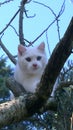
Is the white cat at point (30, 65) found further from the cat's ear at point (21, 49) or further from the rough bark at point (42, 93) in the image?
the rough bark at point (42, 93)

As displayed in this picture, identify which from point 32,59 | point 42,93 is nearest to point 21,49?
point 32,59

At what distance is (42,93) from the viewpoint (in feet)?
6.02

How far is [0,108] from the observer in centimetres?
189

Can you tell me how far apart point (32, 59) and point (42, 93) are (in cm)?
87

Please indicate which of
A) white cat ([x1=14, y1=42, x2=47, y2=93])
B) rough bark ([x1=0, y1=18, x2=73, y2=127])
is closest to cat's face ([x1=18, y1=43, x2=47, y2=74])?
white cat ([x1=14, y1=42, x2=47, y2=93])

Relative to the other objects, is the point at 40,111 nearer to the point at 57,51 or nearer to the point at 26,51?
the point at 57,51

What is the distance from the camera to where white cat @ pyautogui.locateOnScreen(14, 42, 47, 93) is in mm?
2615

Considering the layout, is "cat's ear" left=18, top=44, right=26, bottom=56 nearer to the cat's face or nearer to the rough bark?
the cat's face

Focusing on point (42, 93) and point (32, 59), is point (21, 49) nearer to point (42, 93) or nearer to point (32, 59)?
point (32, 59)

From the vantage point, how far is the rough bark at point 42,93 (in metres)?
1.69

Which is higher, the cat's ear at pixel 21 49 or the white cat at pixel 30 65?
the cat's ear at pixel 21 49

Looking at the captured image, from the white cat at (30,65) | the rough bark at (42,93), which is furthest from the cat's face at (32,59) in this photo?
the rough bark at (42,93)

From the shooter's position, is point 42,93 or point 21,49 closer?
point 42,93

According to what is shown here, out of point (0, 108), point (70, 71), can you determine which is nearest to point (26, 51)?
point (70, 71)
